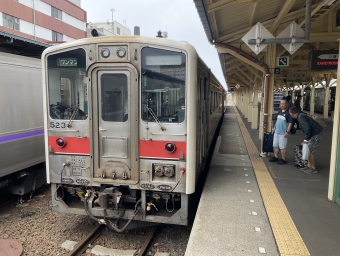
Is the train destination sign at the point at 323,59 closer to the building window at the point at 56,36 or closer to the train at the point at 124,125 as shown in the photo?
the train at the point at 124,125

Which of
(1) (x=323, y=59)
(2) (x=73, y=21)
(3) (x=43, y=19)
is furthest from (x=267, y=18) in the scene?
(2) (x=73, y=21)

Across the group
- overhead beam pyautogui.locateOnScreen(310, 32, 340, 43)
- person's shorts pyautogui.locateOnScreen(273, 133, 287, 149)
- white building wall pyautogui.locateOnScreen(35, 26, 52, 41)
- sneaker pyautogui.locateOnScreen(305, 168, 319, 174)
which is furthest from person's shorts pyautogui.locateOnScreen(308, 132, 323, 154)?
white building wall pyautogui.locateOnScreen(35, 26, 52, 41)

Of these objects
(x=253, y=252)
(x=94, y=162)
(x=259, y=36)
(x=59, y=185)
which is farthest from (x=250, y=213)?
(x=259, y=36)

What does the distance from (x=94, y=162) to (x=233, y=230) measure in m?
2.06

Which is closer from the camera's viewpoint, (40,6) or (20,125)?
(20,125)

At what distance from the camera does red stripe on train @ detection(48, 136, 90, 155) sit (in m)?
4.21

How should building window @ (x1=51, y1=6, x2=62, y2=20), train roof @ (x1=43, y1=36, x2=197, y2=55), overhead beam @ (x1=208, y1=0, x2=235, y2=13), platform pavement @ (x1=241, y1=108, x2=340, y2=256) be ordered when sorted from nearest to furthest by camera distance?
platform pavement @ (x1=241, y1=108, x2=340, y2=256), train roof @ (x1=43, y1=36, x2=197, y2=55), overhead beam @ (x1=208, y1=0, x2=235, y2=13), building window @ (x1=51, y1=6, x2=62, y2=20)

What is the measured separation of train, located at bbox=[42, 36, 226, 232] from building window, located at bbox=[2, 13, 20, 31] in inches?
955

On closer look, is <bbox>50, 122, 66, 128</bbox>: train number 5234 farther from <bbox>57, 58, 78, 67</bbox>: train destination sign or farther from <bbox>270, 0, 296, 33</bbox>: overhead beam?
<bbox>270, 0, 296, 33</bbox>: overhead beam

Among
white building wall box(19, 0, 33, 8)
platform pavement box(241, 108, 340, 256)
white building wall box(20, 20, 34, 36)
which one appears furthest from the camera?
white building wall box(20, 20, 34, 36)

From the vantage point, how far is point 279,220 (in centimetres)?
396

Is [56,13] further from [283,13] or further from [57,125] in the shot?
[57,125]

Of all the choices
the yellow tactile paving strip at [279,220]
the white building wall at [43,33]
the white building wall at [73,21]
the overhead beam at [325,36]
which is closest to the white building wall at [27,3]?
the white building wall at [43,33]

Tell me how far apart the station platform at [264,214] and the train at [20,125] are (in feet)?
11.2
